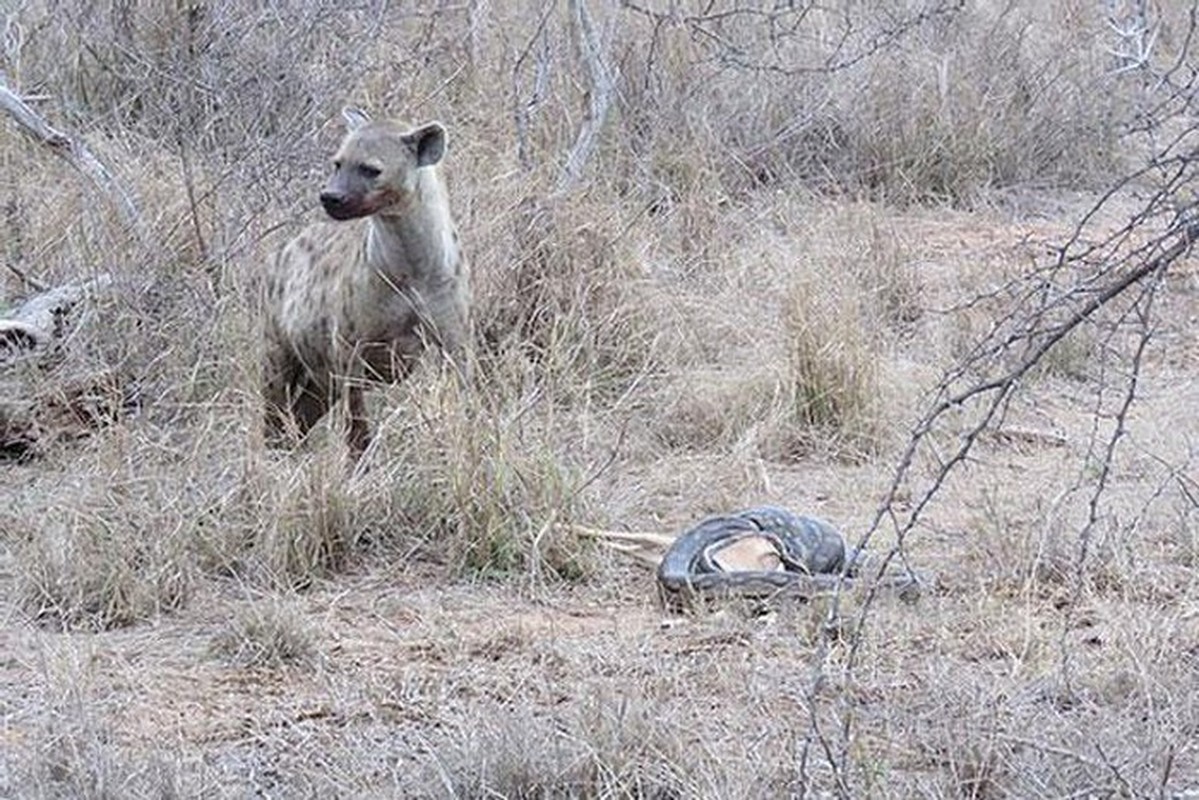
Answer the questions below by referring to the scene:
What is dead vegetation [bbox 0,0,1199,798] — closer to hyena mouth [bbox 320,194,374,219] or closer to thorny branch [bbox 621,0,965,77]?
thorny branch [bbox 621,0,965,77]

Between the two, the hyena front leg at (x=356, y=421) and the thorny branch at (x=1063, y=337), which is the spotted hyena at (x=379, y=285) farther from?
the thorny branch at (x=1063, y=337)

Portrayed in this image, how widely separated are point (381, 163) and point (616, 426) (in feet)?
3.60

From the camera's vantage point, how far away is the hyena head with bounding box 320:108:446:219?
6559 millimetres

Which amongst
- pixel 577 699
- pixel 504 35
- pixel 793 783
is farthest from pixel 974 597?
pixel 504 35

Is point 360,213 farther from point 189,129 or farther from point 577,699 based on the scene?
point 577,699

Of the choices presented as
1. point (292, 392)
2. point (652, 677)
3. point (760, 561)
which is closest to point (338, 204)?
point (292, 392)

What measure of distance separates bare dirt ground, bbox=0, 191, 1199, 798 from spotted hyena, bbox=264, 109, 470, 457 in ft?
2.25

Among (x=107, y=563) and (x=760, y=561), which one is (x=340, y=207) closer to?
(x=107, y=563)

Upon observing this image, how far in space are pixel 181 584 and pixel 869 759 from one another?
1.93 meters

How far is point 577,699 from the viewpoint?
15.3 ft

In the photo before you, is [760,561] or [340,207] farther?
[340,207]

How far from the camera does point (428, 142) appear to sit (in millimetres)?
6672

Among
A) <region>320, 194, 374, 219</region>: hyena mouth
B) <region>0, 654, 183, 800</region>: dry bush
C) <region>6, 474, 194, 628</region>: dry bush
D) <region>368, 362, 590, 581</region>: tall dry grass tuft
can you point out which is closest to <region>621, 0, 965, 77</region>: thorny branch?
<region>320, 194, 374, 219</region>: hyena mouth

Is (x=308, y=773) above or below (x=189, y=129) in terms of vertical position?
below
